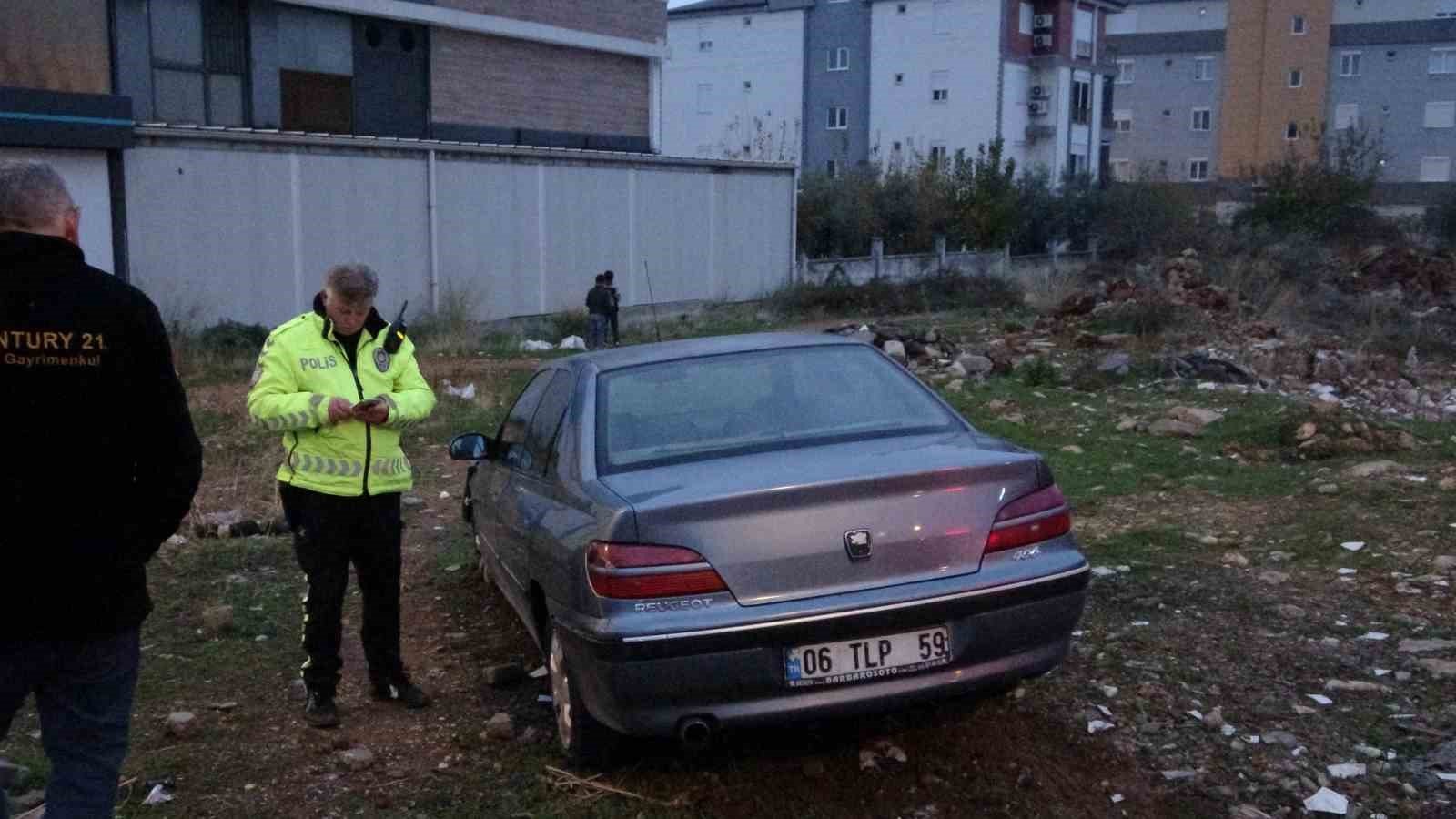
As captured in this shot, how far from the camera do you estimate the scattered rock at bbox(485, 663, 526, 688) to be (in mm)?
5844

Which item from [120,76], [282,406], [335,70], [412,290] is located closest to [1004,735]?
[282,406]

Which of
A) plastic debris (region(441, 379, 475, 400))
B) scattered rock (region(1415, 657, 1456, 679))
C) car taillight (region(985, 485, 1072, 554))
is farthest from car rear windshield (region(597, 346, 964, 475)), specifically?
plastic debris (region(441, 379, 475, 400))

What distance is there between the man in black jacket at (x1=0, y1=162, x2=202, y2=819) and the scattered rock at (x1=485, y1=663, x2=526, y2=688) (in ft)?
8.86

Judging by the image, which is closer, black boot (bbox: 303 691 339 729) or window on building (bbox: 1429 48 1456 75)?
black boot (bbox: 303 691 339 729)

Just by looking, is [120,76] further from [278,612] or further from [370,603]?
[370,603]

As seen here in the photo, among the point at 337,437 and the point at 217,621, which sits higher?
the point at 337,437

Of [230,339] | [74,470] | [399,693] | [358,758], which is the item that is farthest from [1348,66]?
[74,470]

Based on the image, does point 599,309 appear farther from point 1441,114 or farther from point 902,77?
point 1441,114

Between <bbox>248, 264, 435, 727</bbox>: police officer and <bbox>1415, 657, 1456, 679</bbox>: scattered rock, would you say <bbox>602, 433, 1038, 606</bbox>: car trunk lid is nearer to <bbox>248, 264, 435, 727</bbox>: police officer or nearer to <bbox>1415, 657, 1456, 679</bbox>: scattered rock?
<bbox>248, 264, 435, 727</bbox>: police officer

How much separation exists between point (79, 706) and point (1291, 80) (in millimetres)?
68530

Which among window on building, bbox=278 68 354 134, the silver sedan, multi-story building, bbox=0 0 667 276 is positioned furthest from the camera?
window on building, bbox=278 68 354 134

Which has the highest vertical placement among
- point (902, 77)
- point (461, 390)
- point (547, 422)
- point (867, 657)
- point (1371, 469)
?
point (902, 77)

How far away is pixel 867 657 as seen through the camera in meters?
4.29

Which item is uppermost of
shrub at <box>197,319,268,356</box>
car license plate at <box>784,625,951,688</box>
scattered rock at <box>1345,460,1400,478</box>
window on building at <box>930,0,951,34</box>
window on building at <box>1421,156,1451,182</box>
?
window on building at <box>930,0,951,34</box>
